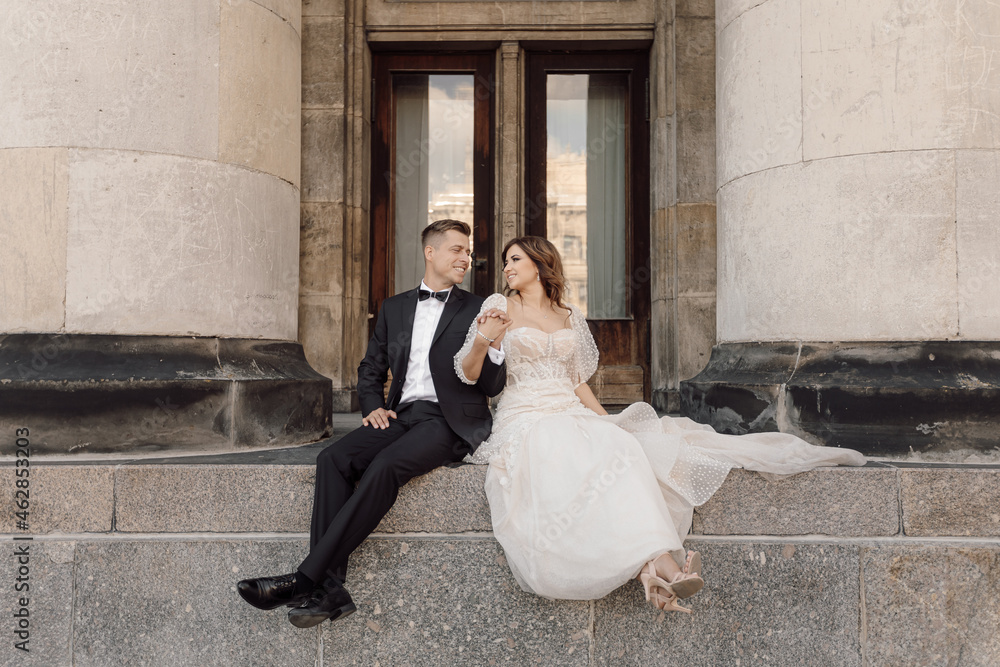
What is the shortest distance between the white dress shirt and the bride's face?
0.35 meters

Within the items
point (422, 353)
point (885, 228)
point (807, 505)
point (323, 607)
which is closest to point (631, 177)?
point (885, 228)

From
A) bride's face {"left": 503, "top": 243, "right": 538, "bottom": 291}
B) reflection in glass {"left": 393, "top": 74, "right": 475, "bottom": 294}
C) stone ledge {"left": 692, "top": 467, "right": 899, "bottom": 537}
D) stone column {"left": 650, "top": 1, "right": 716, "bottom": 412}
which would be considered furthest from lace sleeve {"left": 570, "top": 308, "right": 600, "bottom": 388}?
reflection in glass {"left": 393, "top": 74, "right": 475, "bottom": 294}

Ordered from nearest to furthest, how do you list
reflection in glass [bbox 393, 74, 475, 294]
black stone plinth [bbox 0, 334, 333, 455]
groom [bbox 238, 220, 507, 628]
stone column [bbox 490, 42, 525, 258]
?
groom [bbox 238, 220, 507, 628] → black stone plinth [bbox 0, 334, 333, 455] → stone column [bbox 490, 42, 525, 258] → reflection in glass [bbox 393, 74, 475, 294]

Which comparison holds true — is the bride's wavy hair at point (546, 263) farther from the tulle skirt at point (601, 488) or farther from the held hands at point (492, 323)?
the tulle skirt at point (601, 488)

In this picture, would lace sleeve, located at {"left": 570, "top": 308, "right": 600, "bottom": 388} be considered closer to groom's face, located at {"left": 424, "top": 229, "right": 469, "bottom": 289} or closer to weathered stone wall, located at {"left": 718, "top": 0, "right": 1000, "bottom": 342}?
groom's face, located at {"left": 424, "top": 229, "right": 469, "bottom": 289}

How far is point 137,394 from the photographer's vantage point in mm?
3826

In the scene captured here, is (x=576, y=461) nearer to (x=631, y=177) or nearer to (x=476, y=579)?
(x=476, y=579)

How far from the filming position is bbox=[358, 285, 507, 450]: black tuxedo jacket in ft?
12.3

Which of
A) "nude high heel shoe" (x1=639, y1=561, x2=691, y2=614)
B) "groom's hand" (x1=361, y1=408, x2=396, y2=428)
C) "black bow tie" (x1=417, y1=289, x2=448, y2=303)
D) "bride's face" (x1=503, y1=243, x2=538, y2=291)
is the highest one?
"bride's face" (x1=503, y1=243, x2=538, y2=291)

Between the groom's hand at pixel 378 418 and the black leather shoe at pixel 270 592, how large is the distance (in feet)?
2.81

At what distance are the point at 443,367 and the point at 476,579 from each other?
107 cm

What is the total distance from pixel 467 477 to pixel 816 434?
1.81 metres


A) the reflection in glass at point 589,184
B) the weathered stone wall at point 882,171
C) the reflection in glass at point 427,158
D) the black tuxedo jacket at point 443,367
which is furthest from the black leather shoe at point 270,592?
the reflection in glass at point 589,184

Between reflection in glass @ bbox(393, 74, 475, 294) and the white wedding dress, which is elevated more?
reflection in glass @ bbox(393, 74, 475, 294)
